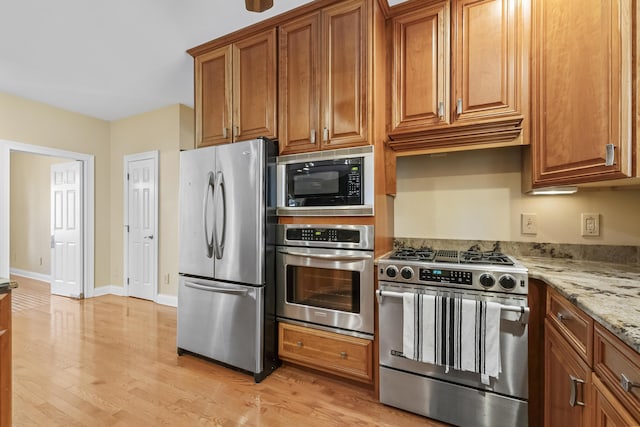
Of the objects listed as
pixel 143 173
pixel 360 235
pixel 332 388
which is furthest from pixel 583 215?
pixel 143 173

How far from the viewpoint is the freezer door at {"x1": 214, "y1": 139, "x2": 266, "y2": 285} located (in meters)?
2.11

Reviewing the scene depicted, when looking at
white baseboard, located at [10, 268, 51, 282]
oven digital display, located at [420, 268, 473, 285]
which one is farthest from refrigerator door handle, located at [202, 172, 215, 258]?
white baseboard, located at [10, 268, 51, 282]

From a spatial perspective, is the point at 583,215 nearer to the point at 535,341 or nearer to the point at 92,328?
the point at 535,341

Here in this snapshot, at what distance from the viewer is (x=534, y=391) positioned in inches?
60.9

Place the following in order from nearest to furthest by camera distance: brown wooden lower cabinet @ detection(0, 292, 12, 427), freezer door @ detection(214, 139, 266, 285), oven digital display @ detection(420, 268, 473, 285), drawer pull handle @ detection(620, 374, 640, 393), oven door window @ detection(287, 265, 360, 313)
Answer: drawer pull handle @ detection(620, 374, 640, 393) < brown wooden lower cabinet @ detection(0, 292, 12, 427) < oven digital display @ detection(420, 268, 473, 285) < oven door window @ detection(287, 265, 360, 313) < freezer door @ detection(214, 139, 266, 285)

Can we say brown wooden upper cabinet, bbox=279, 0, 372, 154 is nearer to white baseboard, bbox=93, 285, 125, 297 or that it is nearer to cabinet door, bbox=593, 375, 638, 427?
cabinet door, bbox=593, 375, 638, 427

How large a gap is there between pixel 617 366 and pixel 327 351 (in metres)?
1.53

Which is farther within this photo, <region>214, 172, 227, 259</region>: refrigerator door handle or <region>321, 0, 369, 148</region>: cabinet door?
<region>214, 172, 227, 259</region>: refrigerator door handle

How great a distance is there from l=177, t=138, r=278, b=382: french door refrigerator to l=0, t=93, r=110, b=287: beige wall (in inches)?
114

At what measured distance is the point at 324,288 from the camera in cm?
210

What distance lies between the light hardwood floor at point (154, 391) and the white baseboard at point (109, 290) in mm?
1422

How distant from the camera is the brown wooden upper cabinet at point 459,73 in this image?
6.00 ft

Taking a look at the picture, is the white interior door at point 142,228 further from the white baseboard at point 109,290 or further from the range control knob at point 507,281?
the range control knob at point 507,281

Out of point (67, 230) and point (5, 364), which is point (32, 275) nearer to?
point (67, 230)
